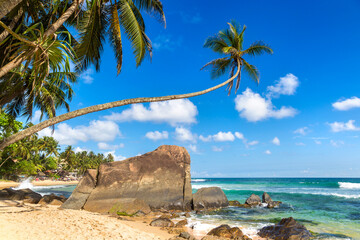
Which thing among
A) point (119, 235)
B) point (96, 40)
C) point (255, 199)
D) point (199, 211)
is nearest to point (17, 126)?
point (96, 40)

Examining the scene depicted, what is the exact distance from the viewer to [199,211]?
1265 centimetres

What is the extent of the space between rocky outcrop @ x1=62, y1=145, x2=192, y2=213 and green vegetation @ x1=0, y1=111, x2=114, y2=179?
911cm

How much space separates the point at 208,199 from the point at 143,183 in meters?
4.41

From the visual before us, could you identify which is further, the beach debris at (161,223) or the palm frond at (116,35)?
the beach debris at (161,223)

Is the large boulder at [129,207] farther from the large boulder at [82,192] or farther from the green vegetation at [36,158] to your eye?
the green vegetation at [36,158]

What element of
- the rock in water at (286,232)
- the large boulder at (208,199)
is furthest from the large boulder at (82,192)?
the rock in water at (286,232)

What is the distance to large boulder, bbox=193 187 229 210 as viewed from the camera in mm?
13462

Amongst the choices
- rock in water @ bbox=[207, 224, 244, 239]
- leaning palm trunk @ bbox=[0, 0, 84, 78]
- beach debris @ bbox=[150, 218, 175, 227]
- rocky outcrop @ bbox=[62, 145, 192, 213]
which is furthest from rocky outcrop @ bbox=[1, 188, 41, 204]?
leaning palm trunk @ bbox=[0, 0, 84, 78]

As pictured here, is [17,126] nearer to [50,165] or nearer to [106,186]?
[106,186]

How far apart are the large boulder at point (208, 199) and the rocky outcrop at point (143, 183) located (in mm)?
528

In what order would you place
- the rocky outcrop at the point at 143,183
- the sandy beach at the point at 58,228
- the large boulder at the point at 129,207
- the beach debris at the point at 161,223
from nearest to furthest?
the sandy beach at the point at 58,228 < the beach debris at the point at 161,223 < the large boulder at the point at 129,207 < the rocky outcrop at the point at 143,183

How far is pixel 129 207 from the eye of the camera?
11328mm

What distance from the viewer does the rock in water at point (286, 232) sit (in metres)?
7.64

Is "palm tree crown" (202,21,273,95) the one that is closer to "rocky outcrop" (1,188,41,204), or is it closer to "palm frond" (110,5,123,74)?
"palm frond" (110,5,123,74)
